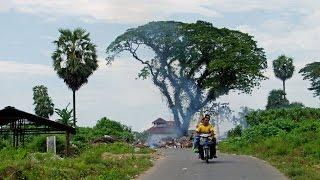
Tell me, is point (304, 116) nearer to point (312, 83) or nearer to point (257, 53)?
point (257, 53)

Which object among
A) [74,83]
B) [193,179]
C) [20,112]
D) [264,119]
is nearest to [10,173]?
[193,179]

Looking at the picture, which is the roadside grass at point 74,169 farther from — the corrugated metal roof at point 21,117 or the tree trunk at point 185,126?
the tree trunk at point 185,126

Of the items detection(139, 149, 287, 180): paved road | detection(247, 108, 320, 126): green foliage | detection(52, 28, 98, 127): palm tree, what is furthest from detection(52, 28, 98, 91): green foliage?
detection(139, 149, 287, 180): paved road

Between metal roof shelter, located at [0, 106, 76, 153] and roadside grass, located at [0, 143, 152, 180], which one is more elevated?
metal roof shelter, located at [0, 106, 76, 153]

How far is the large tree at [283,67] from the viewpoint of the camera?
280ft

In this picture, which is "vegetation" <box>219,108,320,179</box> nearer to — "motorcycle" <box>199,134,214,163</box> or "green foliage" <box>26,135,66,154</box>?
"motorcycle" <box>199,134,214,163</box>

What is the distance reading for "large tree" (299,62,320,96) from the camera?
85.7 meters

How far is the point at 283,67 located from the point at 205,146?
64348 mm

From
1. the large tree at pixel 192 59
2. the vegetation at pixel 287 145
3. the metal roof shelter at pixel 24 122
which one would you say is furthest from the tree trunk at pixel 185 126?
the metal roof shelter at pixel 24 122

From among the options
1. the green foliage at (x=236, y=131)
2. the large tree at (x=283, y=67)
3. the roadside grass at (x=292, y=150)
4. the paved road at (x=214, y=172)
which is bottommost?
the paved road at (x=214, y=172)

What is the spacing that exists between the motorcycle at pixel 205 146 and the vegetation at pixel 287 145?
93.5 inches

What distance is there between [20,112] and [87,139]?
18351mm

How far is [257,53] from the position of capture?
68.1m

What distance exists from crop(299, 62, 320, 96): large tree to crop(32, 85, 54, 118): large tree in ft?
121
